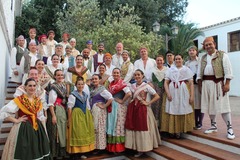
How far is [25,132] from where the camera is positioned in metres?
3.18

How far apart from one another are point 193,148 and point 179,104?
829mm

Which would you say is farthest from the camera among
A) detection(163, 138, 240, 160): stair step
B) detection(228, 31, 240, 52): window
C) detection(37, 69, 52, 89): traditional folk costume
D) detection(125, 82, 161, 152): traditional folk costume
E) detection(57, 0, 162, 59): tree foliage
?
detection(228, 31, 240, 52): window

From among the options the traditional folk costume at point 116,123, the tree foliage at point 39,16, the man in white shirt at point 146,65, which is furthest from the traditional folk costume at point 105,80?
the tree foliage at point 39,16

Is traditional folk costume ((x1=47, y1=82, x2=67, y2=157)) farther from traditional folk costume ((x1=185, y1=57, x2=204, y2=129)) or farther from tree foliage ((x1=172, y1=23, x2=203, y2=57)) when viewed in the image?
tree foliage ((x1=172, y1=23, x2=203, y2=57))

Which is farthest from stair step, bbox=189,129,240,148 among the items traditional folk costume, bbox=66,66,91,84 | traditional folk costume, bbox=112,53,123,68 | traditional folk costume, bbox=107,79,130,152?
traditional folk costume, bbox=66,66,91,84

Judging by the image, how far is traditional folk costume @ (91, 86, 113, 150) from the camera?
4285 mm

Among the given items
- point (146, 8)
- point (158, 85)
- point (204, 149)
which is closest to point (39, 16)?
point (146, 8)

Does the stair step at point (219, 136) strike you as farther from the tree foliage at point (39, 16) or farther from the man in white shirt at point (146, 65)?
the tree foliage at point (39, 16)

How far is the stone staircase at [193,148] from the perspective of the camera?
12.2ft

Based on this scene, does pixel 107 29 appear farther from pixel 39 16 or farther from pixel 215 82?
pixel 215 82

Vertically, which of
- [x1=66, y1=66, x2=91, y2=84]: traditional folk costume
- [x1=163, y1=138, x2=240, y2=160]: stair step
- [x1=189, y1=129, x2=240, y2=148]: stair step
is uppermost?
[x1=66, y1=66, x2=91, y2=84]: traditional folk costume

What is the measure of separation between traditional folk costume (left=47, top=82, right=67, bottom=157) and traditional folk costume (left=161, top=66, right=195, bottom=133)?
1972 millimetres

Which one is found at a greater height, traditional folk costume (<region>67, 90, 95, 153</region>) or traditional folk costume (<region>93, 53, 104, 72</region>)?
traditional folk costume (<region>93, 53, 104, 72</region>)

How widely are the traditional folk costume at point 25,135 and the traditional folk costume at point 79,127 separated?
66 centimetres
